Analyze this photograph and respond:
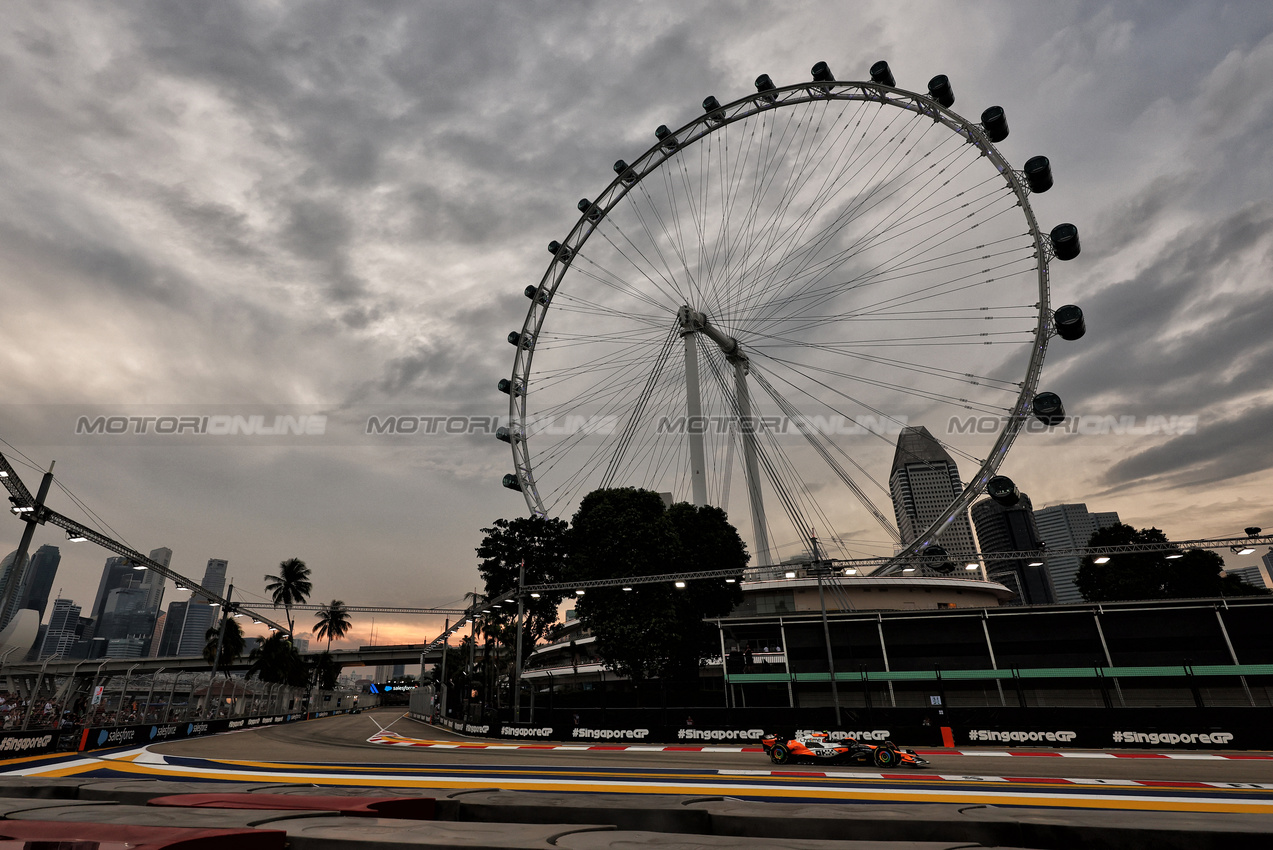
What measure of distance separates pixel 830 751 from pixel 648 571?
21.4 m

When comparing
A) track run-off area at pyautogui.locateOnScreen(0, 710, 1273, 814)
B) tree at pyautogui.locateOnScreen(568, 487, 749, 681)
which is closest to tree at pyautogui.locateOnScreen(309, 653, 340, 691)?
tree at pyautogui.locateOnScreen(568, 487, 749, 681)

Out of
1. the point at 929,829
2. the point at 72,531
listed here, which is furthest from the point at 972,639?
the point at 72,531

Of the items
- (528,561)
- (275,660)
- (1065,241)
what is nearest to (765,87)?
(1065,241)

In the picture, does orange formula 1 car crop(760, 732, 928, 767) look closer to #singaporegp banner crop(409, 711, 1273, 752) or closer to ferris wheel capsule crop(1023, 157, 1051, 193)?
#singaporegp banner crop(409, 711, 1273, 752)

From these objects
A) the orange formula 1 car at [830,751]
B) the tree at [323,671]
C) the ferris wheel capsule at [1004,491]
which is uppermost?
the ferris wheel capsule at [1004,491]

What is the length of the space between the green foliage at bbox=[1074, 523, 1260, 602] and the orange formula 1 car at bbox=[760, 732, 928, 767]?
49.5 metres

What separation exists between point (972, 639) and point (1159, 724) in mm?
19979

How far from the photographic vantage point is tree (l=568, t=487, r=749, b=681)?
133ft

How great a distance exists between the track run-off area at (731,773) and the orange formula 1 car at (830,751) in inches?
17.0

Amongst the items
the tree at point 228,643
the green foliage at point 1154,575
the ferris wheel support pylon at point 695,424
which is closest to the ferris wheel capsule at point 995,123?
the ferris wheel support pylon at point 695,424

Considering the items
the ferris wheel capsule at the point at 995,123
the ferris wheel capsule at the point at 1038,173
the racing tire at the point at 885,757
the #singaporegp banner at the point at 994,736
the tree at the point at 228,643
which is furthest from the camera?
the tree at the point at 228,643

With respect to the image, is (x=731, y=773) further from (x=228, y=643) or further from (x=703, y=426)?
(x=228, y=643)

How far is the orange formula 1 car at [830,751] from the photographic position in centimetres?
2114

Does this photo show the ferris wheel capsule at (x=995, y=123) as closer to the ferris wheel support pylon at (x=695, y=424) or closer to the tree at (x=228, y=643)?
the ferris wheel support pylon at (x=695, y=424)
